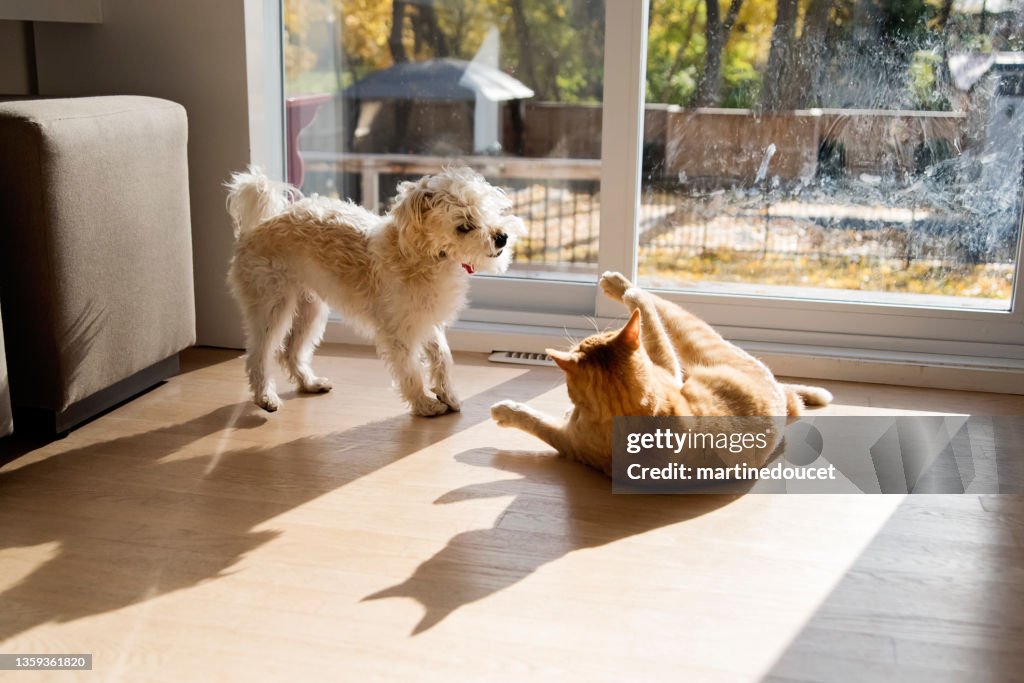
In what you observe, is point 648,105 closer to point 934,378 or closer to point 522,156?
point 522,156

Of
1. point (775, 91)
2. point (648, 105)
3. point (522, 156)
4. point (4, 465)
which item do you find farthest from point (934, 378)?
point (4, 465)

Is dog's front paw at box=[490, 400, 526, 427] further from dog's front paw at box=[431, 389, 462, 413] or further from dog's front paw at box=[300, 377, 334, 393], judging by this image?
dog's front paw at box=[300, 377, 334, 393]

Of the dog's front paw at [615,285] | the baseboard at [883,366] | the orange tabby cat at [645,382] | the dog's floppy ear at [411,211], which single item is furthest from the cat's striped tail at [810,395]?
the dog's floppy ear at [411,211]

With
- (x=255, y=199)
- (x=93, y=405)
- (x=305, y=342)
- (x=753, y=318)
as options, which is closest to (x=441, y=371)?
(x=305, y=342)

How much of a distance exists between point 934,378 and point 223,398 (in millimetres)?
1958

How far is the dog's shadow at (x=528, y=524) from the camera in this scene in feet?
5.41

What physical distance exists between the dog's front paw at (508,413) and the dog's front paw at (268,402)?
0.61 metres

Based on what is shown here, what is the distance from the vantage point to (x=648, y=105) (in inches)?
115

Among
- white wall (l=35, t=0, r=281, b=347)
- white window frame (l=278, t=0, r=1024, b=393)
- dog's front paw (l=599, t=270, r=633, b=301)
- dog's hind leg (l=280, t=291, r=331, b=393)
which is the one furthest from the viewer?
white wall (l=35, t=0, r=281, b=347)

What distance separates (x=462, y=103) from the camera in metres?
3.13

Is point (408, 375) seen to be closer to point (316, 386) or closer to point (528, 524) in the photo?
point (316, 386)

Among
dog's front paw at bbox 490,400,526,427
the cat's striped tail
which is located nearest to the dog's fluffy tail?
dog's front paw at bbox 490,400,526,427

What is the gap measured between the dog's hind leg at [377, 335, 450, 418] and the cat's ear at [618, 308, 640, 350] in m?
0.67

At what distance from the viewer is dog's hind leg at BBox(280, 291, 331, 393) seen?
263 cm
